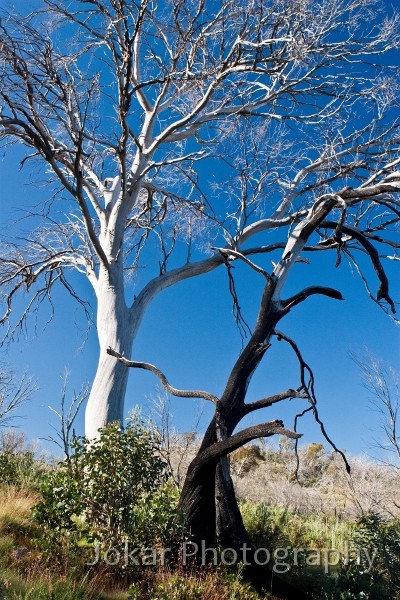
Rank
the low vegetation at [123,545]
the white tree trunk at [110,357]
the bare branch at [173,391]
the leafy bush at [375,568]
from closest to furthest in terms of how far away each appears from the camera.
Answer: the low vegetation at [123,545] < the leafy bush at [375,568] < the bare branch at [173,391] < the white tree trunk at [110,357]

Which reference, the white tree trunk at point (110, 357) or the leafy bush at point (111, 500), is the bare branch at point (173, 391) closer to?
the leafy bush at point (111, 500)

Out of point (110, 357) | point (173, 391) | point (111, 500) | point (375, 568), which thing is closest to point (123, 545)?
point (111, 500)

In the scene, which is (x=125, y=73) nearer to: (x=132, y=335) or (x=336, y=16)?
(x=132, y=335)

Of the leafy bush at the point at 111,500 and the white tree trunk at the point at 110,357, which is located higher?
the white tree trunk at the point at 110,357

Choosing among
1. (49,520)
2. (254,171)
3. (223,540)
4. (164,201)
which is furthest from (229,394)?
(164,201)

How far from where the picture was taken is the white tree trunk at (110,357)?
7.43 metres

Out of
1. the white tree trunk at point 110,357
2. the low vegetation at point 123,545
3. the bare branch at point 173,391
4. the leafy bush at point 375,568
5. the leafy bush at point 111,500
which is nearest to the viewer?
the low vegetation at point 123,545

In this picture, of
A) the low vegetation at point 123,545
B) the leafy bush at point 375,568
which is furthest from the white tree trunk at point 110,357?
the leafy bush at point 375,568

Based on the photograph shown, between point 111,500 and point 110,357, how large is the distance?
2.92 m

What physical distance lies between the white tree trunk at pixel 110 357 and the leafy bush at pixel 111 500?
73.4 inches

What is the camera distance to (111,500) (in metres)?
5.11

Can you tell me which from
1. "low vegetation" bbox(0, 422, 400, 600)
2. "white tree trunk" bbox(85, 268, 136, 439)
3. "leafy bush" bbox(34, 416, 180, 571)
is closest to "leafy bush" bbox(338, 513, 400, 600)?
"low vegetation" bbox(0, 422, 400, 600)

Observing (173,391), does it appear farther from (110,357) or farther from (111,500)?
(110,357)

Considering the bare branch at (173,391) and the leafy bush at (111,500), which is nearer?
the leafy bush at (111,500)
